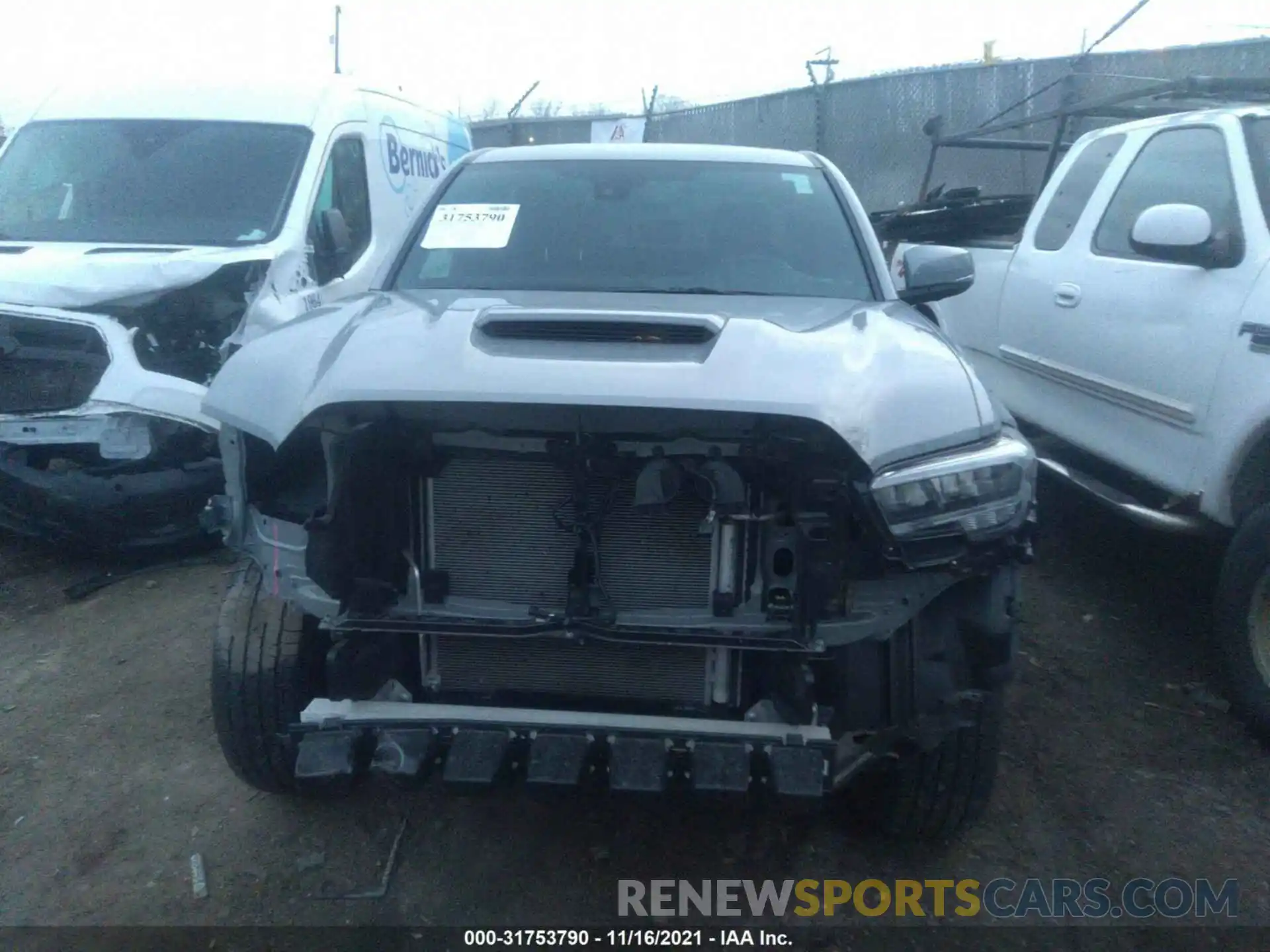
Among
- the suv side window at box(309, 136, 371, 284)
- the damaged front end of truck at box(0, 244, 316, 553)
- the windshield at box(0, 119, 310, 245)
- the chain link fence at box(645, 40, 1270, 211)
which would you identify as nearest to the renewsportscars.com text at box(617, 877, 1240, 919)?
the damaged front end of truck at box(0, 244, 316, 553)

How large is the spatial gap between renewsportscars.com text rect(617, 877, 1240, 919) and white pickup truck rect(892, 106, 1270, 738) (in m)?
0.92

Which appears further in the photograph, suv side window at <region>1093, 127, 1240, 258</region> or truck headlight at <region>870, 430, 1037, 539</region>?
suv side window at <region>1093, 127, 1240, 258</region>

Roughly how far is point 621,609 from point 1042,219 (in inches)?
152

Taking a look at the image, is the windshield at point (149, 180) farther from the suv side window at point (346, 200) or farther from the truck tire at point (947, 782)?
the truck tire at point (947, 782)

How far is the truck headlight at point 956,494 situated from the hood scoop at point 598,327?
23.1 inches

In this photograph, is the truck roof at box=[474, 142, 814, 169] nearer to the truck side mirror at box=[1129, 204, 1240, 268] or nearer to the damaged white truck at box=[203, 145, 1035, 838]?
the truck side mirror at box=[1129, 204, 1240, 268]

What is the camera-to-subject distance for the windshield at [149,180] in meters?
5.24

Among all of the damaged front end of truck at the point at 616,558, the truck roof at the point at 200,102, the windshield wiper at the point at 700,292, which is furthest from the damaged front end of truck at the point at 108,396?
the windshield wiper at the point at 700,292

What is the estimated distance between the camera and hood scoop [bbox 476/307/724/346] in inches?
97.3

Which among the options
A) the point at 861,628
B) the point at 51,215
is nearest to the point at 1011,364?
the point at 861,628

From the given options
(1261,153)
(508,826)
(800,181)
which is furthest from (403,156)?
(508,826)

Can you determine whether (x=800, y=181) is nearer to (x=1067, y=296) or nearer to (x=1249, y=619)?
(x=1067, y=296)

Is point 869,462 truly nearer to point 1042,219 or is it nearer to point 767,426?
point 767,426

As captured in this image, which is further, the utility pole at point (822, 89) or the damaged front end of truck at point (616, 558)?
the utility pole at point (822, 89)
